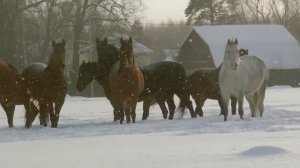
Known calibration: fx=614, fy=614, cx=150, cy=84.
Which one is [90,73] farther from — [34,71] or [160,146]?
[160,146]

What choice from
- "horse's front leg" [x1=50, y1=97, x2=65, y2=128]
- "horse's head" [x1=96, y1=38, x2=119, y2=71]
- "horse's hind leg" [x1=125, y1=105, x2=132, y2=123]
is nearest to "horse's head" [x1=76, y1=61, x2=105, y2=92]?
"horse's head" [x1=96, y1=38, x2=119, y2=71]

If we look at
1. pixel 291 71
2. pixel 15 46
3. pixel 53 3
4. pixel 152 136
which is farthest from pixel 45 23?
pixel 152 136

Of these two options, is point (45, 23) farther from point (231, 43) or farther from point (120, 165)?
point (120, 165)

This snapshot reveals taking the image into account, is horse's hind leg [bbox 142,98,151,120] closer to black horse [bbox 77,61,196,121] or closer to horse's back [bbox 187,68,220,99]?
black horse [bbox 77,61,196,121]

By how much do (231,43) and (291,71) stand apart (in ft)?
141

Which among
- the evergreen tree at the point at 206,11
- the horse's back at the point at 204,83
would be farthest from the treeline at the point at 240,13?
the horse's back at the point at 204,83

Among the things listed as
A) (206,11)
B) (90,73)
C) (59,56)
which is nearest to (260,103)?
(90,73)

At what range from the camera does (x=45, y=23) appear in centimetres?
5459

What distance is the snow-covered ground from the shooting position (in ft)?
23.6

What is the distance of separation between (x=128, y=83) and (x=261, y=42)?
42.7 m

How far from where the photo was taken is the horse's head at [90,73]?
16312 mm

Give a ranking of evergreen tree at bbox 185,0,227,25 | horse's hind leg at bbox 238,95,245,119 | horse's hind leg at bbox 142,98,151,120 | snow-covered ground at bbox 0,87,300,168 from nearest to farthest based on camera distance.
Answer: snow-covered ground at bbox 0,87,300,168 → horse's hind leg at bbox 238,95,245,119 → horse's hind leg at bbox 142,98,151,120 → evergreen tree at bbox 185,0,227,25

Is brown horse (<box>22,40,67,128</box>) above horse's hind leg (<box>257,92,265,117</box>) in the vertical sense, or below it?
above

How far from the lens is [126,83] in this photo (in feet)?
48.6
